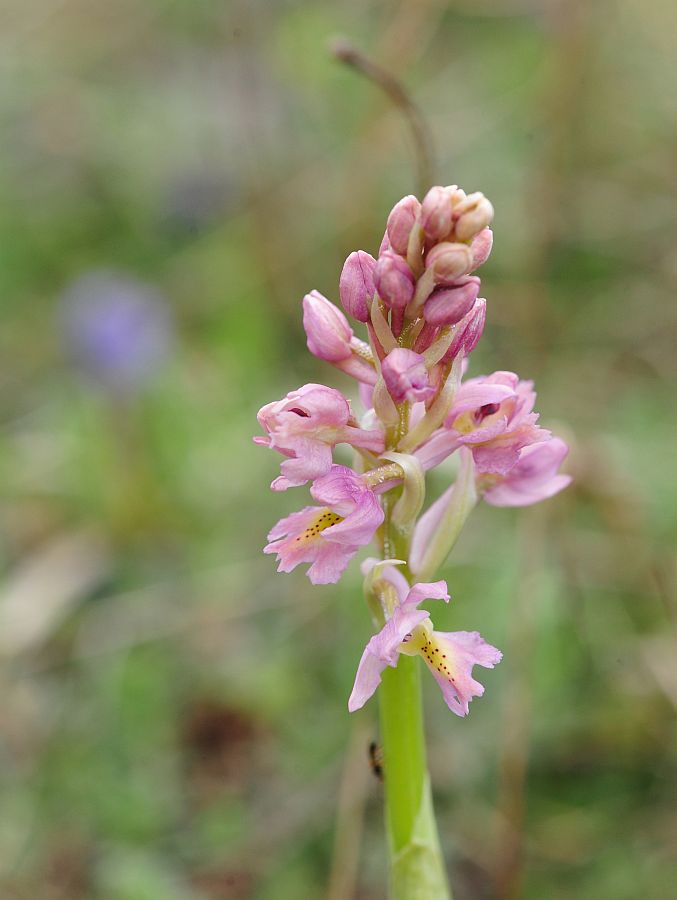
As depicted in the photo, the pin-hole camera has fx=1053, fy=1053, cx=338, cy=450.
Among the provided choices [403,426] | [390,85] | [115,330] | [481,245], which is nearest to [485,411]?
[403,426]

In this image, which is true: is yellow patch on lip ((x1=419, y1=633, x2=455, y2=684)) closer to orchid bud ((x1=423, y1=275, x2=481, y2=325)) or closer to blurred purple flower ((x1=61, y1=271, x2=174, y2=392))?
orchid bud ((x1=423, y1=275, x2=481, y2=325))

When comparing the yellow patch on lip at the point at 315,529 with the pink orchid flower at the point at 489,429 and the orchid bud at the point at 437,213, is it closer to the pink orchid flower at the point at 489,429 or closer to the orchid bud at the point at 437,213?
the pink orchid flower at the point at 489,429

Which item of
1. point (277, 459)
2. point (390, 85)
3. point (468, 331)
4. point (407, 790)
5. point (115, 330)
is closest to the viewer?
point (468, 331)

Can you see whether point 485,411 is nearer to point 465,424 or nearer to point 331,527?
point 465,424

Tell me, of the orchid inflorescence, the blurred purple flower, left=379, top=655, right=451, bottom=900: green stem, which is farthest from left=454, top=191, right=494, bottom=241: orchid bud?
the blurred purple flower

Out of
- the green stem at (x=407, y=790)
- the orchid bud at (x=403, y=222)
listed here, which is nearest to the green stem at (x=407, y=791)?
the green stem at (x=407, y=790)

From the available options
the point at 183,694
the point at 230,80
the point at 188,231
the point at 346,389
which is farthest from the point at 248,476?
the point at 230,80
